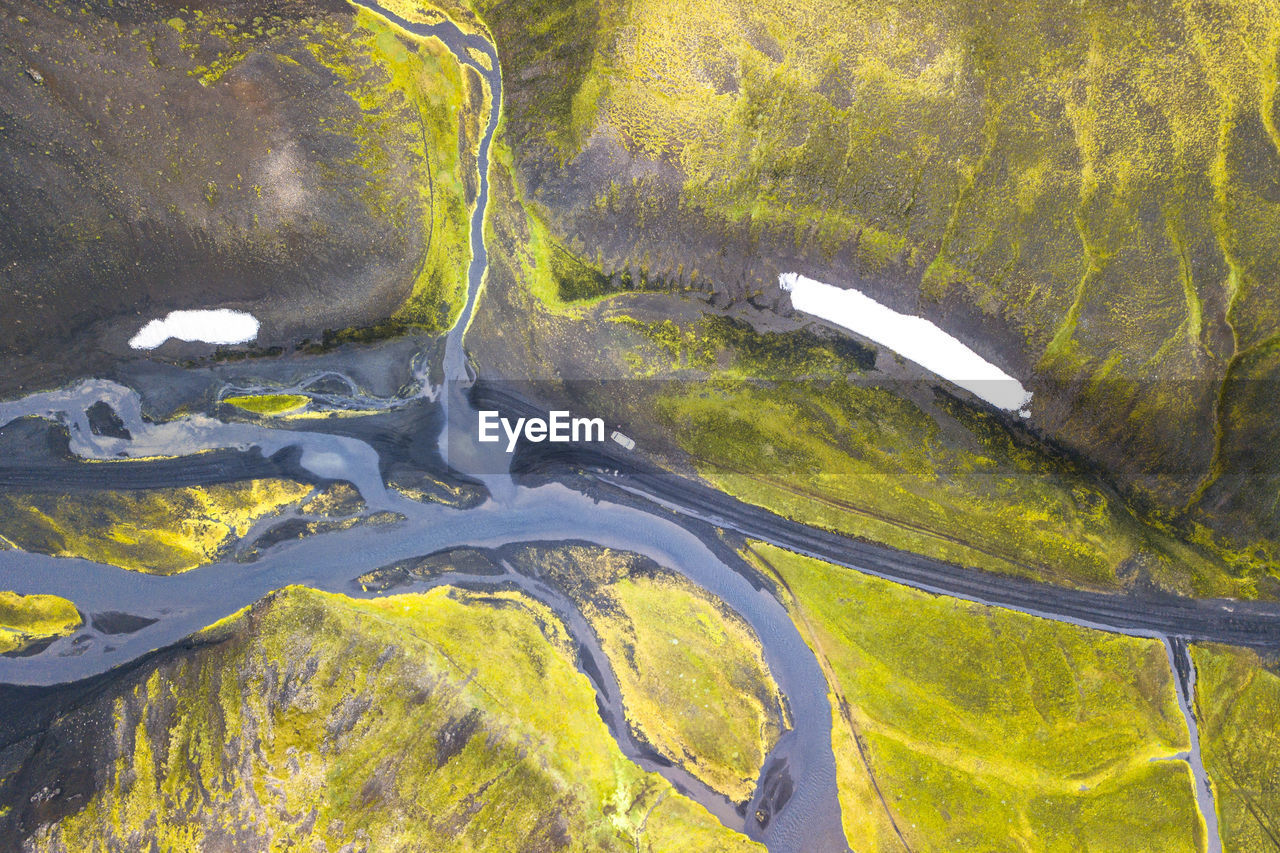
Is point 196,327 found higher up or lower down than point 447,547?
higher up

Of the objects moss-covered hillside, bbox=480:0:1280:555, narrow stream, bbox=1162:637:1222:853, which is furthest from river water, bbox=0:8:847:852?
narrow stream, bbox=1162:637:1222:853

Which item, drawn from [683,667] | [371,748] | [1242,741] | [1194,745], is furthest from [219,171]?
[1242,741]

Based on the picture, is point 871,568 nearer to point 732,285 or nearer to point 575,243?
point 732,285

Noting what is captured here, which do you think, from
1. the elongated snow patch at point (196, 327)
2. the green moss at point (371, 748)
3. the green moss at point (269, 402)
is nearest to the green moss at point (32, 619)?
the green moss at point (371, 748)

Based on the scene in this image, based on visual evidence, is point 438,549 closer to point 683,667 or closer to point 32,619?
point 683,667

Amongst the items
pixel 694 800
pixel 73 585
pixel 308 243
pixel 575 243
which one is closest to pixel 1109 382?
pixel 575 243
